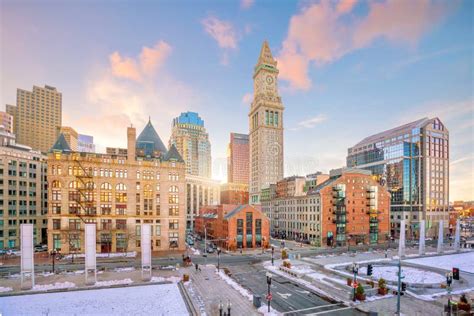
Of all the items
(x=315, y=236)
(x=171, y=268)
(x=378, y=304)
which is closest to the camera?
(x=378, y=304)

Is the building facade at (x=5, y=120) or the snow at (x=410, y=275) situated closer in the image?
the snow at (x=410, y=275)

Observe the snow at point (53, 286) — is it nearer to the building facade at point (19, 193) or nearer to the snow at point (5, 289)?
the snow at point (5, 289)

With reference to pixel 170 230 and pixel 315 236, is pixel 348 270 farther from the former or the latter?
pixel 170 230

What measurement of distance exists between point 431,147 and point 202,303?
113 m

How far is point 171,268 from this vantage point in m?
49.5

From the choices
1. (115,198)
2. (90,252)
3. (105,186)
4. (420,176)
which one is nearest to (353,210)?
(420,176)

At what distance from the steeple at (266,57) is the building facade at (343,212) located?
90895 mm

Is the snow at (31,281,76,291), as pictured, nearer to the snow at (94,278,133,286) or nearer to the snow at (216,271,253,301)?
the snow at (94,278,133,286)

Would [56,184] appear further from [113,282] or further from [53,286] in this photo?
[113,282]

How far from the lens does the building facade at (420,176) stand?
10969 cm

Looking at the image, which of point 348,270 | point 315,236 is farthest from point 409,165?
point 348,270

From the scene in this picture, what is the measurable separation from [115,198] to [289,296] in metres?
48.7

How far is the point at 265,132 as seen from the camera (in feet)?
482

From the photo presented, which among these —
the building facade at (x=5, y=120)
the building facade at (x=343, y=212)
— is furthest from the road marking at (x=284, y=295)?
the building facade at (x=5, y=120)
